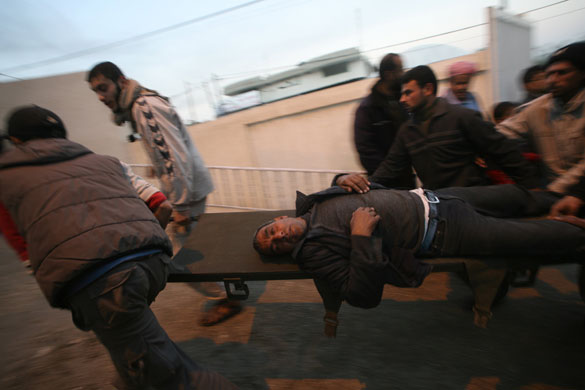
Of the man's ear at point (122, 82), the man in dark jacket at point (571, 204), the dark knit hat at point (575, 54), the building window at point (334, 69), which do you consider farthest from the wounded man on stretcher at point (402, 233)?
the building window at point (334, 69)

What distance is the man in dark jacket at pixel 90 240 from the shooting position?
1341mm

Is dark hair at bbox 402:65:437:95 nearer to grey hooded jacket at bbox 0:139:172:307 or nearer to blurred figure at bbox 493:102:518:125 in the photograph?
blurred figure at bbox 493:102:518:125

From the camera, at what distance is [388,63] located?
260cm

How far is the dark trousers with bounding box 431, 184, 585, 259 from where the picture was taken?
5.75 feet

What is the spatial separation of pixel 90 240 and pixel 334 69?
13343 mm

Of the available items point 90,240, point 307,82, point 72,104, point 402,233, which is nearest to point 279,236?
point 402,233

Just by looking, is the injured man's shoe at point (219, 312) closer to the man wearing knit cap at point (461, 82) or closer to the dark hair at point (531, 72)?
the man wearing knit cap at point (461, 82)

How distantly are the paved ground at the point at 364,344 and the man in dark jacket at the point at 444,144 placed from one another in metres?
1.10

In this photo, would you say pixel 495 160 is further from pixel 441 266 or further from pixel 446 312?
pixel 446 312

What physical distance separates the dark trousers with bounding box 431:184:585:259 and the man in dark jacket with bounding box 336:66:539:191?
0.26 meters

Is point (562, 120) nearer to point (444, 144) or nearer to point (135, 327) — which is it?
point (444, 144)

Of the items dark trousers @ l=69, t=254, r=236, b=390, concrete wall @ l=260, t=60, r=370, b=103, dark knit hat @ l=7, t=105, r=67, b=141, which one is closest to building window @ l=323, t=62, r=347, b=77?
A: concrete wall @ l=260, t=60, r=370, b=103

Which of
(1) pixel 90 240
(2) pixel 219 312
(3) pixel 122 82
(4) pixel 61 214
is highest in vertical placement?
(3) pixel 122 82

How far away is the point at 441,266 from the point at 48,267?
1.94 m
